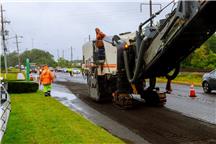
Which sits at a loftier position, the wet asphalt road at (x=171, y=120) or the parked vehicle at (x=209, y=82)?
the parked vehicle at (x=209, y=82)

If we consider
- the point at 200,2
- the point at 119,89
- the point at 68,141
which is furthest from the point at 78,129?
the point at 119,89

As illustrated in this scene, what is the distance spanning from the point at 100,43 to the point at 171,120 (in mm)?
5230

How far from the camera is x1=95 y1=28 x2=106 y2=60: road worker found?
15883mm

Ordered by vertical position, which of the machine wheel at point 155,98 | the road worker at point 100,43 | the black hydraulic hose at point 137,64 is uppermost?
the road worker at point 100,43

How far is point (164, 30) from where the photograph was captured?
39.2 ft

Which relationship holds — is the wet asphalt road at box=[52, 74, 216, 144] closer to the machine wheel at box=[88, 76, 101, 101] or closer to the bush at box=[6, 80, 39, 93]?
the machine wheel at box=[88, 76, 101, 101]

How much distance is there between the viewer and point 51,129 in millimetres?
9781

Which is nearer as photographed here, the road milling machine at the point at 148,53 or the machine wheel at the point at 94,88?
the road milling machine at the point at 148,53

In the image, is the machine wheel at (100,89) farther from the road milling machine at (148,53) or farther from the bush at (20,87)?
the bush at (20,87)

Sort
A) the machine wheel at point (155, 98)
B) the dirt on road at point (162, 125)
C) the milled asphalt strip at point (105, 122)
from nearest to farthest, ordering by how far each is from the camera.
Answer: the dirt on road at point (162, 125) → the milled asphalt strip at point (105, 122) → the machine wheel at point (155, 98)

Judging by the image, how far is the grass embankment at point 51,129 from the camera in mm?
8672

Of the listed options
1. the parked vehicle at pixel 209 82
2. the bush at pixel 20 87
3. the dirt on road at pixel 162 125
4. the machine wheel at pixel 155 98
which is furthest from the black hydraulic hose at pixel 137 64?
the bush at pixel 20 87

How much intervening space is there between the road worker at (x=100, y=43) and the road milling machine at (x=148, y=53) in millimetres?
239

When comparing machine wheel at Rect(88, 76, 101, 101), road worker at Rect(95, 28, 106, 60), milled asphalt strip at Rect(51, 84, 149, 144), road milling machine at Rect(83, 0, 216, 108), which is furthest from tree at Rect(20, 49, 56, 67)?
milled asphalt strip at Rect(51, 84, 149, 144)
